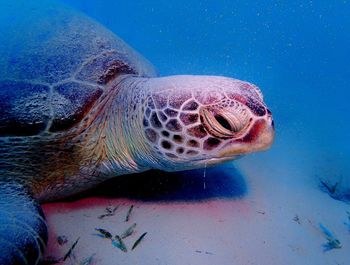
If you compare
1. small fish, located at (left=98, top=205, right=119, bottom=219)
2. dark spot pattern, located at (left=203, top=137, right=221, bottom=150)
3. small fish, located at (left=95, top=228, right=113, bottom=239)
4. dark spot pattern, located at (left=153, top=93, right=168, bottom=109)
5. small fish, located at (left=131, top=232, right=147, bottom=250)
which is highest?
dark spot pattern, located at (left=153, top=93, right=168, bottom=109)

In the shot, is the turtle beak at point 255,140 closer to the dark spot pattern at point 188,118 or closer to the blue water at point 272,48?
the dark spot pattern at point 188,118

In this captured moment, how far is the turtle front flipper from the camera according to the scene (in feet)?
4.48

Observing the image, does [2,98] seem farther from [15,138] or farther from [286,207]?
[286,207]

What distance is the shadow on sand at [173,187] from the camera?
240 cm

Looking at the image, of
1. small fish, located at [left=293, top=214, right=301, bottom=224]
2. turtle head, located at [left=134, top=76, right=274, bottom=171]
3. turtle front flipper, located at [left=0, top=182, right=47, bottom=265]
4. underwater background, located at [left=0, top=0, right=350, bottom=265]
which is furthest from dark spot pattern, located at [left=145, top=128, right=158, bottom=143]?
small fish, located at [left=293, top=214, right=301, bottom=224]

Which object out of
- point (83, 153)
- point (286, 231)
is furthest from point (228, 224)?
point (83, 153)

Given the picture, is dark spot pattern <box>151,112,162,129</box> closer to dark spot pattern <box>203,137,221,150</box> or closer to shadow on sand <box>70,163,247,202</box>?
dark spot pattern <box>203,137,221,150</box>

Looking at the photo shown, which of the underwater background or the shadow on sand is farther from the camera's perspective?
the shadow on sand

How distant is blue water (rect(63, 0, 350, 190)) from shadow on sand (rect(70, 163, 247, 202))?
148cm

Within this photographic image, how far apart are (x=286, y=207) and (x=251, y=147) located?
3.21ft

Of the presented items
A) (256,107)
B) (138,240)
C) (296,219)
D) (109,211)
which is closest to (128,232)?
(138,240)

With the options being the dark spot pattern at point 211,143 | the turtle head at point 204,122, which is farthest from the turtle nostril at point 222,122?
the dark spot pattern at point 211,143

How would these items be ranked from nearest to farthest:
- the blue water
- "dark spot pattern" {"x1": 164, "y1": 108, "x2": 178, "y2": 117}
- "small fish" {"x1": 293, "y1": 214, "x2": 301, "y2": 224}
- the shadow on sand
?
"dark spot pattern" {"x1": 164, "y1": 108, "x2": 178, "y2": 117} → "small fish" {"x1": 293, "y1": 214, "x2": 301, "y2": 224} → the shadow on sand → the blue water

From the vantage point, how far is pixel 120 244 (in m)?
1.78
